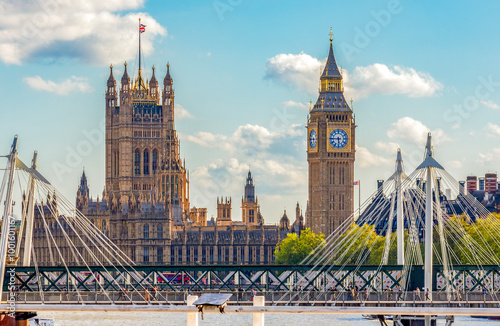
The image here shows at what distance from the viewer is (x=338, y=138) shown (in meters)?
165

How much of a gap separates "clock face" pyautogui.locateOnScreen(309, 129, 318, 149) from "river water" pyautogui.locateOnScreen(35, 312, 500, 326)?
7146cm

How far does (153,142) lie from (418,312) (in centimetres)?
15073

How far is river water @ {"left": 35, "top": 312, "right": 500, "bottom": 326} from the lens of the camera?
82.5 metres

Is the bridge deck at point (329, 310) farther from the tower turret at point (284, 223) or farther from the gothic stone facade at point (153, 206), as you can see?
the tower turret at point (284, 223)

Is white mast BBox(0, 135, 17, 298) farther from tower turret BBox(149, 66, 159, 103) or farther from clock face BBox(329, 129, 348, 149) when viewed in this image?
Answer: tower turret BBox(149, 66, 159, 103)

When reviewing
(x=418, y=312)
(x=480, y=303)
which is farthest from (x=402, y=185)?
(x=418, y=312)

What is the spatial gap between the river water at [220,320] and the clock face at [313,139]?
234ft

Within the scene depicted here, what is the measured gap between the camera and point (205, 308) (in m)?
42.1

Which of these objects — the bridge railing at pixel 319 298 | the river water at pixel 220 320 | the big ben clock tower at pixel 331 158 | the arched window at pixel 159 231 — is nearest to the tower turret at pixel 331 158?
the big ben clock tower at pixel 331 158

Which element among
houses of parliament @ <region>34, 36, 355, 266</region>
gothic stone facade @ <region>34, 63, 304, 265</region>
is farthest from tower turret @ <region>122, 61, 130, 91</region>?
houses of parliament @ <region>34, 36, 355, 266</region>

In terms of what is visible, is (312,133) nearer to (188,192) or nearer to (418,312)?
(188,192)

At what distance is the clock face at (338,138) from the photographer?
6496 inches

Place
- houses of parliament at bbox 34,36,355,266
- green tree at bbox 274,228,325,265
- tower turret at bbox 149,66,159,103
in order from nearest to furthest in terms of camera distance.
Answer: green tree at bbox 274,228,325,265 → houses of parliament at bbox 34,36,355,266 → tower turret at bbox 149,66,159,103

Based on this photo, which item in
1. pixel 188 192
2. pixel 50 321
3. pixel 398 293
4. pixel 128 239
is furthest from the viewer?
pixel 188 192
